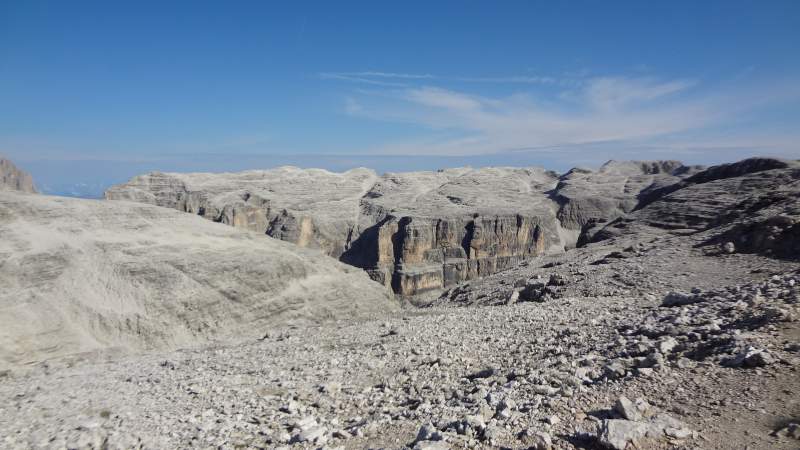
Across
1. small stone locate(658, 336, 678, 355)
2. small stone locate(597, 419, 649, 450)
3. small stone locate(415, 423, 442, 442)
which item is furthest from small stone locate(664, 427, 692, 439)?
small stone locate(658, 336, 678, 355)

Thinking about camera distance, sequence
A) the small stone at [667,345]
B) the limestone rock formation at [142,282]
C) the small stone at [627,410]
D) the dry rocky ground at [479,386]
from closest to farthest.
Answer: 1. the small stone at [627,410]
2. the dry rocky ground at [479,386]
3. the small stone at [667,345]
4. the limestone rock formation at [142,282]

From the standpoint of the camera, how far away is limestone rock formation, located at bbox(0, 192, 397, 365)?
31.8m

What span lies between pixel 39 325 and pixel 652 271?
36.6m

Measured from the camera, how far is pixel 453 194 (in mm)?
120438

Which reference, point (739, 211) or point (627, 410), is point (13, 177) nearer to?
point (739, 211)

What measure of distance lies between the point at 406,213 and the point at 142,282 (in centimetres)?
6781

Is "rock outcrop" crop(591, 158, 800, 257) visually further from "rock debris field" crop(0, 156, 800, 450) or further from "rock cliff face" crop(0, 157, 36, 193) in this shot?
"rock cliff face" crop(0, 157, 36, 193)

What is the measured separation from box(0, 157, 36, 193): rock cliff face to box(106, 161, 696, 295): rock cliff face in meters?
46.4

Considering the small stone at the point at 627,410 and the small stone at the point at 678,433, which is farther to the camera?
the small stone at the point at 627,410

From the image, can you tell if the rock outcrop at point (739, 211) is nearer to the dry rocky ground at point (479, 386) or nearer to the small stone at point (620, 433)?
the dry rocky ground at point (479, 386)

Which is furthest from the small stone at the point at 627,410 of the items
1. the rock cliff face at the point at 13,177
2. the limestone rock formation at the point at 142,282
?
the rock cliff face at the point at 13,177

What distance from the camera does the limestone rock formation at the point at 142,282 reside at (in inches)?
1252

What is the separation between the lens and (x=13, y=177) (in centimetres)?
12638

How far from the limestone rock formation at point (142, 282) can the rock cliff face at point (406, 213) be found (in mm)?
40468
